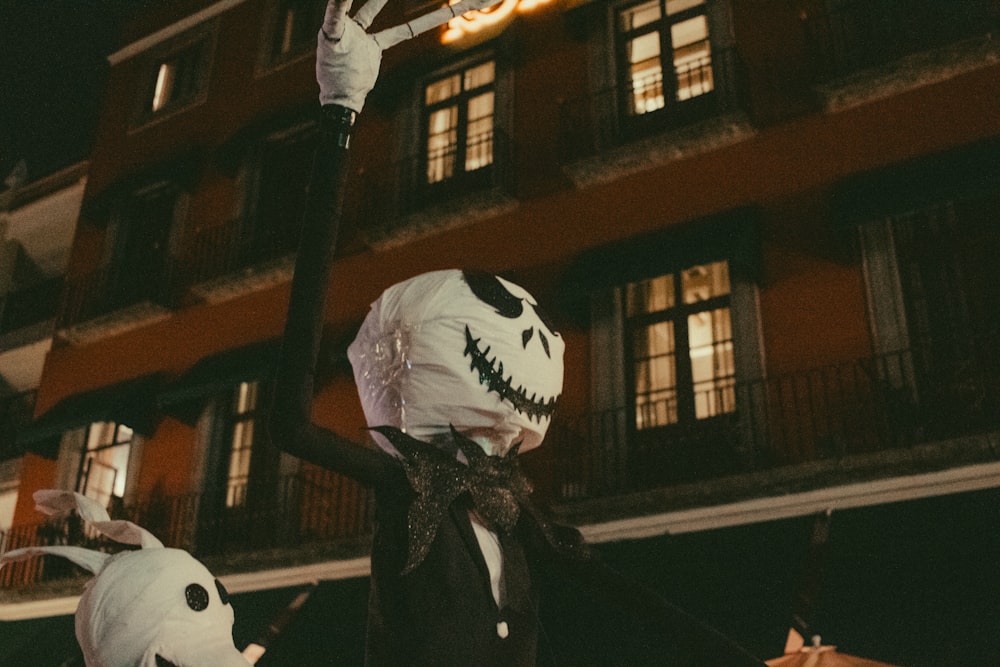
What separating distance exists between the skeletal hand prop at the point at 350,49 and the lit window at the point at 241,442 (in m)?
10.3

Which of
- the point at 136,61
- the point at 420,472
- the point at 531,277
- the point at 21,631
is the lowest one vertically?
the point at 420,472

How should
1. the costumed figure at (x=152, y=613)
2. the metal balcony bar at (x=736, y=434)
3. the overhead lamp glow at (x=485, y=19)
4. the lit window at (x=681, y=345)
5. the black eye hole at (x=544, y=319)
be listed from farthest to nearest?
the lit window at (x=681, y=345)
the metal balcony bar at (x=736, y=434)
the overhead lamp glow at (x=485, y=19)
the black eye hole at (x=544, y=319)
the costumed figure at (x=152, y=613)

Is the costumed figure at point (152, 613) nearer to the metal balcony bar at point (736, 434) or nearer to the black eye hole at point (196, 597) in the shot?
the black eye hole at point (196, 597)

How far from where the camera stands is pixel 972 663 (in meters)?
7.38

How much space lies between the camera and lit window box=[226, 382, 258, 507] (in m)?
12.4

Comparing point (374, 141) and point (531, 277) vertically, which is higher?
point (374, 141)

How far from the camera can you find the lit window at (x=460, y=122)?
12117 millimetres

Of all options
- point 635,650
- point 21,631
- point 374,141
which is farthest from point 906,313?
point 21,631

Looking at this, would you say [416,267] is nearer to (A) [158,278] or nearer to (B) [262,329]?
(B) [262,329]

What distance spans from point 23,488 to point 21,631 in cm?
A: 245

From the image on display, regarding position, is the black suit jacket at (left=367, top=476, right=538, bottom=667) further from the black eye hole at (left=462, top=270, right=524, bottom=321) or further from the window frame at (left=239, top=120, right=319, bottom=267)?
the window frame at (left=239, top=120, right=319, bottom=267)

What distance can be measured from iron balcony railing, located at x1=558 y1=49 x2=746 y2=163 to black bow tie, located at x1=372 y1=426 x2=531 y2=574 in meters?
7.71

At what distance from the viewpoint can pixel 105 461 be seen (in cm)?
1411

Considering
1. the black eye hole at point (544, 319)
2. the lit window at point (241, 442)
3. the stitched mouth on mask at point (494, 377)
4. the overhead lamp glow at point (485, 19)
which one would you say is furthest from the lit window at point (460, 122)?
the stitched mouth on mask at point (494, 377)
